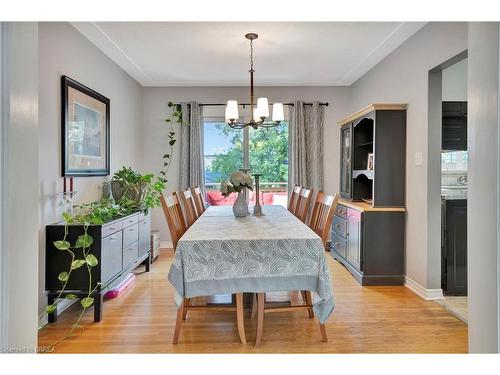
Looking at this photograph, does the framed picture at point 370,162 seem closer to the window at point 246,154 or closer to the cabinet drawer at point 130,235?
the window at point 246,154

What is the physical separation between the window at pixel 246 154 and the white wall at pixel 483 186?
400 cm

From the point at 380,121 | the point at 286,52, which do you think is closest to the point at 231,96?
the point at 286,52

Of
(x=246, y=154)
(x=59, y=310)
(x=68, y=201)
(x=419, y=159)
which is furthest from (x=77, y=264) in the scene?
(x=246, y=154)

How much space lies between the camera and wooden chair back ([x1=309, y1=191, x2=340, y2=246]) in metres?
2.34

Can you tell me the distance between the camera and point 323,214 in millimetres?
2590

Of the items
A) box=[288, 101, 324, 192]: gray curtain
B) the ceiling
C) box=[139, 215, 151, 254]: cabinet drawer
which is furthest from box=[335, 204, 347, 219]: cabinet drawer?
box=[139, 215, 151, 254]: cabinet drawer

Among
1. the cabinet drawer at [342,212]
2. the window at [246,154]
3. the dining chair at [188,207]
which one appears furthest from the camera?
the window at [246,154]

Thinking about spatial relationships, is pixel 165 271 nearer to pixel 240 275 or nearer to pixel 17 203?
pixel 240 275

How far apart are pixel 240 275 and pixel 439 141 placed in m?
2.24

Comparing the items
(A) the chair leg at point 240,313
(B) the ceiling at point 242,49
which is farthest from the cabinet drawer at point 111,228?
(B) the ceiling at point 242,49

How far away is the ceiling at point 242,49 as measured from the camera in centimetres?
312

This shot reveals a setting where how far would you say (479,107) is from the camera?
124 cm

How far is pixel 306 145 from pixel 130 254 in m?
3.05

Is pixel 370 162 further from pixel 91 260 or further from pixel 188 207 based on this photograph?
pixel 91 260
